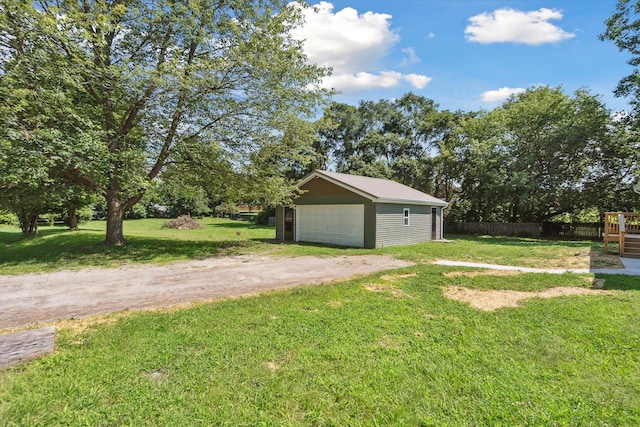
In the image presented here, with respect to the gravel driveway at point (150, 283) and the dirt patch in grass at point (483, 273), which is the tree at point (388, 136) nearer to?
the gravel driveway at point (150, 283)

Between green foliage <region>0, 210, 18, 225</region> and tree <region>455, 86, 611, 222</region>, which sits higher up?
tree <region>455, 86, 611, 222</region>

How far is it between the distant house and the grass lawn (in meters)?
8.42

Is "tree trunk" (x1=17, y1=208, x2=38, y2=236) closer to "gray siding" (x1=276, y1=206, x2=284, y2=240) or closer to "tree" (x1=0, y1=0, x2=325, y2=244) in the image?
"tree" (x1=0, y1=0, x2=325, y2=244)

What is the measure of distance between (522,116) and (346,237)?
16.5m

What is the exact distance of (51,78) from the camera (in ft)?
27.9

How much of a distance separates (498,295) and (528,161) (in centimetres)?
1758

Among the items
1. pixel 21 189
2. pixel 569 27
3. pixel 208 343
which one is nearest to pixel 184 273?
pixel 208 343

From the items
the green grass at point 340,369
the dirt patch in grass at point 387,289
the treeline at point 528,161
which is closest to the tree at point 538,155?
the treeline at point 528,161

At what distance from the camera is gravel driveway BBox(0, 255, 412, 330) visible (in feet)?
15.9

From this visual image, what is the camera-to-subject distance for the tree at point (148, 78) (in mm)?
8484

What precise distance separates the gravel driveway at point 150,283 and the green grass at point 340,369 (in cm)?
106

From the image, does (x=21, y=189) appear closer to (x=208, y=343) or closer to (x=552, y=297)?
(x=208, y=343)

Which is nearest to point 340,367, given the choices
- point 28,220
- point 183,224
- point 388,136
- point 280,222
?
point 280,222

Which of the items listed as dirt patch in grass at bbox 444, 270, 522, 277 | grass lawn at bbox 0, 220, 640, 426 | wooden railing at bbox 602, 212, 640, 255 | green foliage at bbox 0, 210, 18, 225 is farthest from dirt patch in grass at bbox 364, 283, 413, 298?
green foliage at bbox 0, 210, 18, 225
